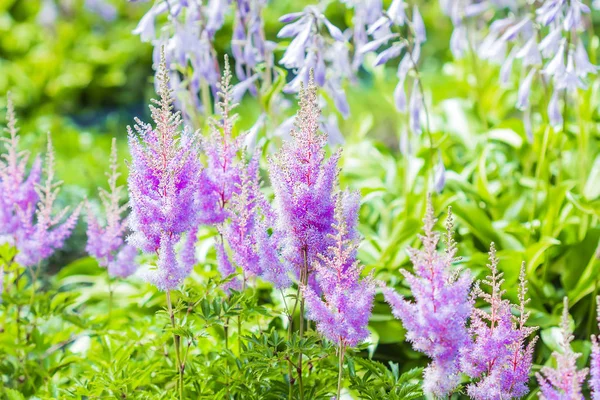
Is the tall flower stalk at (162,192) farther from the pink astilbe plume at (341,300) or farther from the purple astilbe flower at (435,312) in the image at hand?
the purple astilbe flower at (435,312)

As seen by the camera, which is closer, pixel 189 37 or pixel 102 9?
pixel 189 37

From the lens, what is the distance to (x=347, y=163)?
5.03 m

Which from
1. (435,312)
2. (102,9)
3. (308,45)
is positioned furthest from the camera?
(102,9)

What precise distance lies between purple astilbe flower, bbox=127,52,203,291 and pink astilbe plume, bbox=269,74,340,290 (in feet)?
0.89

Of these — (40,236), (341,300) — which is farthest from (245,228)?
(40,236)

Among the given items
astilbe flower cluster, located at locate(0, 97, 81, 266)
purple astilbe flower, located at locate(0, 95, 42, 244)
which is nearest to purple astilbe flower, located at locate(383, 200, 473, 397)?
astilbe flower cluster, located at locate(0, 97, 81, 266)

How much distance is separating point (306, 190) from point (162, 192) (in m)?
0.43

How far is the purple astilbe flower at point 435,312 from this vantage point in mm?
2074

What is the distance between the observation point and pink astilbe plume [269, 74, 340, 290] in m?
2.28

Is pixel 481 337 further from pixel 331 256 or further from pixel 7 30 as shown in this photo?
pixel 7 30

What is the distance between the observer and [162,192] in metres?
2.29

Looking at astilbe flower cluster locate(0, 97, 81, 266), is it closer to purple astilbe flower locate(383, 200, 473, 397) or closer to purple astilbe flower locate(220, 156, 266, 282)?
purple astilbe flower locate(220, 156, 266, 282)

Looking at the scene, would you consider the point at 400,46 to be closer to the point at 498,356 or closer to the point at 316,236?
the point at 316,236

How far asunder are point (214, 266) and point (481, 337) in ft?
6.43
